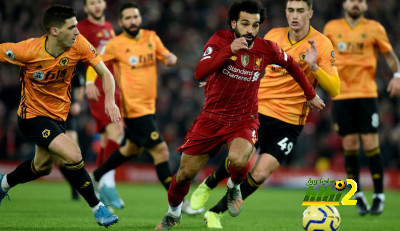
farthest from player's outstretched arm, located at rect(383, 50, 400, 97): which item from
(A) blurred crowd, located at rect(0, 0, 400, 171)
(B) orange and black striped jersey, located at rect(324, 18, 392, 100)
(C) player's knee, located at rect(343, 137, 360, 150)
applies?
(A) blurred crowd, located at rect(0, 0, 400, 171)

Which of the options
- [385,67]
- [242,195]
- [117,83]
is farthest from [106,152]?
[385,67]

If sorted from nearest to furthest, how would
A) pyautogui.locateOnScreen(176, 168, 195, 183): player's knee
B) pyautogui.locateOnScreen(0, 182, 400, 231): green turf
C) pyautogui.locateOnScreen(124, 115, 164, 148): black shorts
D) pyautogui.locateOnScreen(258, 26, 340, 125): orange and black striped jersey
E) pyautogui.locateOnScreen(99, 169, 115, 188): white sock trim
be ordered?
pyautogui.locateOnScreen(176, 168, 195, 183): player's knee
pyautogui.locateOnScreen(0, 182, 400, 231): green turf
pyautogui.locateOnScreen(258, 26, 340, 125): orange and black striped jersey
pyautogui.locateOnScreen(124, 115, 164, 148): black shorts
pyautogui.locateOnScreen(99, 169, 115, 188): white sock trim

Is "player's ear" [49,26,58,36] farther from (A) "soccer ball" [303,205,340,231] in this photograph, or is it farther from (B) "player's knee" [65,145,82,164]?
(A) "soccer ball" [303,205,340,231]

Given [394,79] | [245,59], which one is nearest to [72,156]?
[245,59]

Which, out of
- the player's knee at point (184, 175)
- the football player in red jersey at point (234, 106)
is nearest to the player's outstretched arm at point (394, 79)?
the football player in red jersey at point (234, 106)

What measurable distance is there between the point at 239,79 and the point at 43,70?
6.47 ft

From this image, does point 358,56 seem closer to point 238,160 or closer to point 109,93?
point 238,160

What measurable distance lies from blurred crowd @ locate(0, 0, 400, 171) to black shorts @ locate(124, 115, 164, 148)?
23.8 feet

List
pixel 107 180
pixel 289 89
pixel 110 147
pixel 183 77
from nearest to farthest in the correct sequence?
pixel 289 89, pixel 107 180, pixel 110 147, pixel 183 77

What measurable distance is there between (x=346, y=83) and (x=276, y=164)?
8.57 feet

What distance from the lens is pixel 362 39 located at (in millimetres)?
8797

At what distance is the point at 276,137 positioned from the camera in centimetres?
689

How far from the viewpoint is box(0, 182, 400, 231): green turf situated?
6.55 meters

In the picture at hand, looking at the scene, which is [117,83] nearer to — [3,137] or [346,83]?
[346,83]
